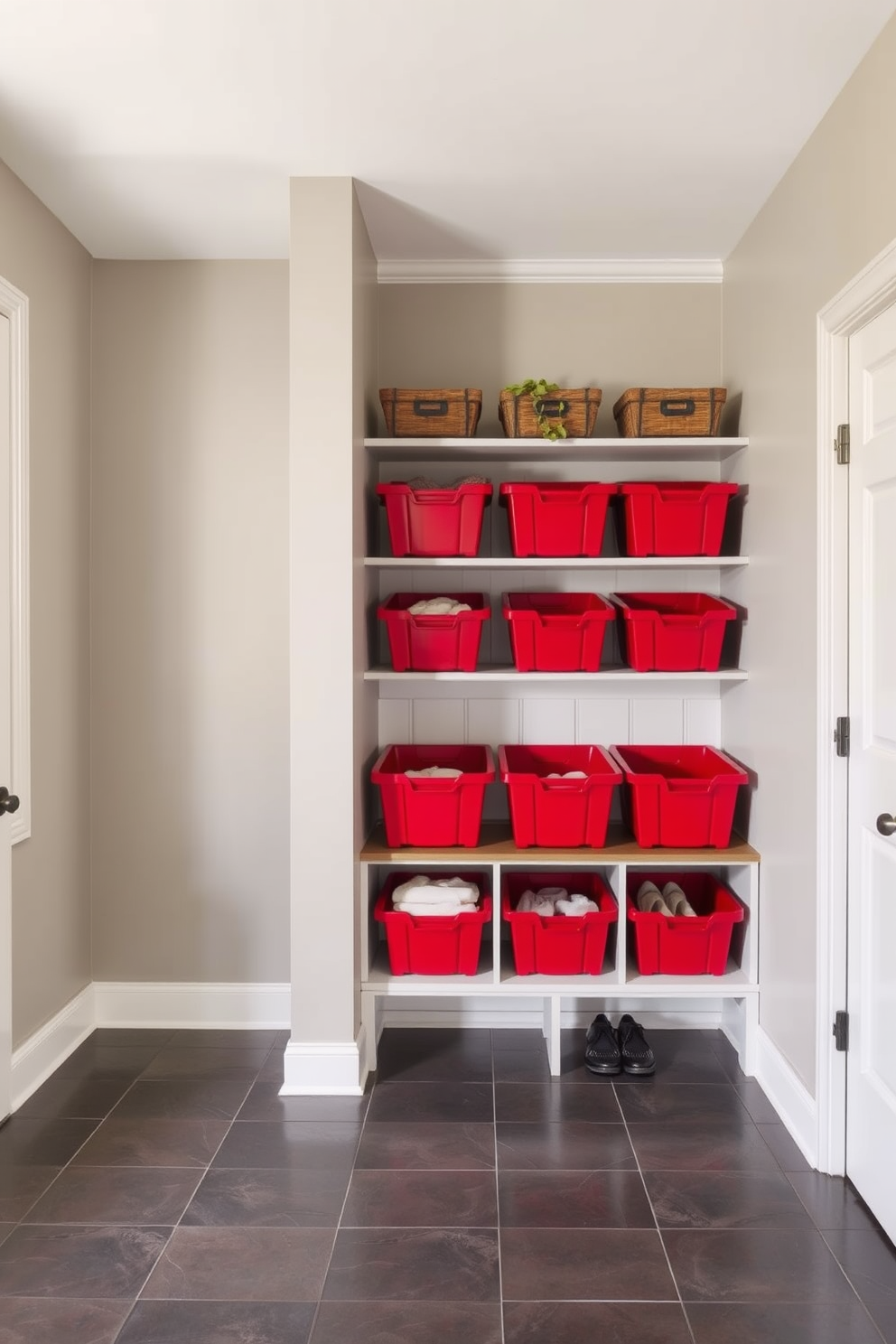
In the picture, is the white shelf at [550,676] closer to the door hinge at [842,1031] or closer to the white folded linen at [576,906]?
the white folded linen at [576,906]

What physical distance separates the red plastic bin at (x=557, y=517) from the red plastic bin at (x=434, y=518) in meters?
0.12

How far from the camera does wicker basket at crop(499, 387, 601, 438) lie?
322 cm

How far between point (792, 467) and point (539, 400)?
2.83ft

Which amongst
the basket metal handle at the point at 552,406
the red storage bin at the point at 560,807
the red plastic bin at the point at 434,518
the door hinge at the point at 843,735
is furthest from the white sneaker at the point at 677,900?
the basket metal handle at the point at 552,406

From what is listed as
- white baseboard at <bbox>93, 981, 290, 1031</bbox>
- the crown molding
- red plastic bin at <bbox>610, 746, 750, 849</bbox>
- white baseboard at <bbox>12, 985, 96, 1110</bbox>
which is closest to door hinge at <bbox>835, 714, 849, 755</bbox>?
red plastic bin at <bbox>610, 746, 750, 849</bbox>

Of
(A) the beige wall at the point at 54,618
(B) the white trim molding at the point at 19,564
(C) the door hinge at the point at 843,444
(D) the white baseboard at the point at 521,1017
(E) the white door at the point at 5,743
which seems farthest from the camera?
(D) the white baseboard at the point at 521,1017

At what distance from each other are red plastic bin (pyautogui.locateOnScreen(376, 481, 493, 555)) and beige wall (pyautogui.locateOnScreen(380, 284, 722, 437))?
552 mm

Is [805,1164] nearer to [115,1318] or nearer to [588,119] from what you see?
[115,1318]

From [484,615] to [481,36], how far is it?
5.10 feet

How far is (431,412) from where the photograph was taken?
10.6 ft

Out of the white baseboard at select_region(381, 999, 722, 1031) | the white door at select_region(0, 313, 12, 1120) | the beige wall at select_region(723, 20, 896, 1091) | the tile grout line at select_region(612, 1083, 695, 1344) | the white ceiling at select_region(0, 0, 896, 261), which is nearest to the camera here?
the tile grout line at select_region(612, 1083, 695, 1344)

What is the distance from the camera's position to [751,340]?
10.4 ft

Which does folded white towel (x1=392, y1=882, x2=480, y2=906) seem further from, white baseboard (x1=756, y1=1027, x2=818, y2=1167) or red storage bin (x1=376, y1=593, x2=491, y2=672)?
white baseboard (x1=756, y1=1027, x2=818, y2=1167)

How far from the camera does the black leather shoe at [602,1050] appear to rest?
10.2 ft
